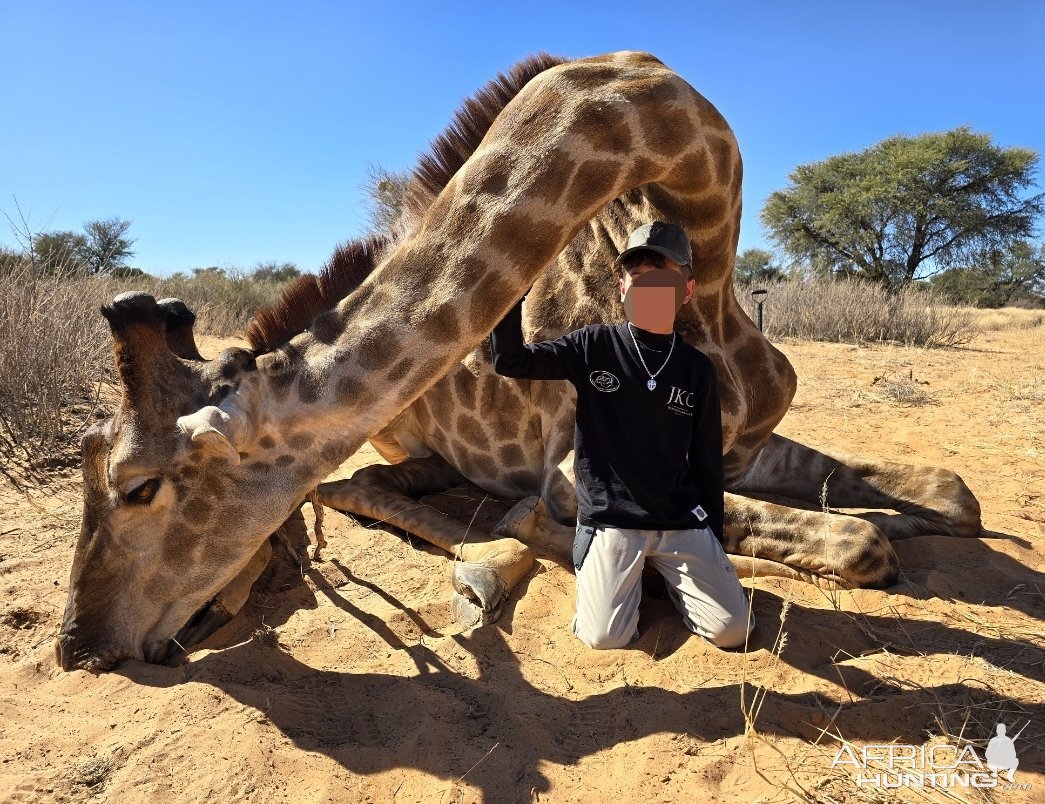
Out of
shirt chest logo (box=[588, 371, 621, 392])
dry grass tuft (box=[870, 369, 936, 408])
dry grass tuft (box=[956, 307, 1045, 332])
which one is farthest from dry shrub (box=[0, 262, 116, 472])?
dry grass tuft (box=[956, 307, 1045, 332])

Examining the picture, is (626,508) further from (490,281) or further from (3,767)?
(3,767)

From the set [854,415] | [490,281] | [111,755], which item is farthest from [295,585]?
[854,415]

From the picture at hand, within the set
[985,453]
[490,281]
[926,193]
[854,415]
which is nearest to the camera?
[490,281]

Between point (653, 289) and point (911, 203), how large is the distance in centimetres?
2259

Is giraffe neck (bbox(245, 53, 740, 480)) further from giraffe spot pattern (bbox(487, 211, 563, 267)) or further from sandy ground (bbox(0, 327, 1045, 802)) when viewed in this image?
sandy ground (bbox(0, 327, 1045, 802))

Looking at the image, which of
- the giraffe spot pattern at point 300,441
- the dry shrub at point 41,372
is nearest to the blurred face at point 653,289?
the giraffe spot pattern at point 300,441

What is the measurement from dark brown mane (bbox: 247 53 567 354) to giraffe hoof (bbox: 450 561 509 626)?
1.28m

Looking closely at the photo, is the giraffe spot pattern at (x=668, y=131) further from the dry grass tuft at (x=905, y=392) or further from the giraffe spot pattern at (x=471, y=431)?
the dry grass tuft at (x=905, y=392)

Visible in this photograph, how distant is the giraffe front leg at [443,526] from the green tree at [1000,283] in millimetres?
27824

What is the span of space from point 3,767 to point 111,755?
1.00 ft

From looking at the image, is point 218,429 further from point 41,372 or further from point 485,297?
point 41,372

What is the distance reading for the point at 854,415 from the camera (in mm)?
6910

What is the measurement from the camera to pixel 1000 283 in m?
30.7

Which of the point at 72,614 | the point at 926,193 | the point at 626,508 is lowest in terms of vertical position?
the point at 72,614
